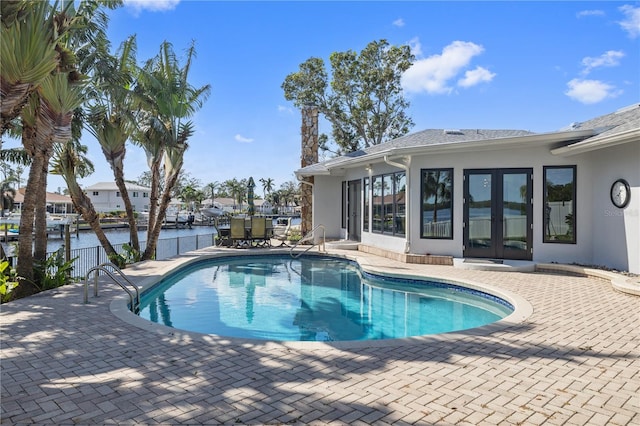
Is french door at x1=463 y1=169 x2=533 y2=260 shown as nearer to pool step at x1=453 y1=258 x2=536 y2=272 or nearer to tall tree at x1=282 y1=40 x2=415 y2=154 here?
pool step at x1=453 y1=258 x2=536 y2=272

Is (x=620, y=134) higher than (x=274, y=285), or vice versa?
(x=620, y=134)

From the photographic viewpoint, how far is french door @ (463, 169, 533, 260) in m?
10.6

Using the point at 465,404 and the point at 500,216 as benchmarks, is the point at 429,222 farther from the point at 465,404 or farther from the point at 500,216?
the point at 465,404

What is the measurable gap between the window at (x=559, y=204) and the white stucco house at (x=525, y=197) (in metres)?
0.02

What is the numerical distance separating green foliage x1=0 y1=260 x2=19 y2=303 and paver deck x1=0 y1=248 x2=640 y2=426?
164cm

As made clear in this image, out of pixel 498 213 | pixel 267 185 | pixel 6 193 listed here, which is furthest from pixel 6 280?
pixel 267 185

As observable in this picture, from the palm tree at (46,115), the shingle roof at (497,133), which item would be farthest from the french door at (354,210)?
the palm tree at (46,115)

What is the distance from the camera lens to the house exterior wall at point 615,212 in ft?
28.1

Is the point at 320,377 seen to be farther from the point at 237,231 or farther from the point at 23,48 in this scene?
the point at 237,231

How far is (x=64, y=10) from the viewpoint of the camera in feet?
21.1

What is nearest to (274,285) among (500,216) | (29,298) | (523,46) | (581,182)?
(29,298)

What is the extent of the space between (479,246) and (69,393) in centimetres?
989

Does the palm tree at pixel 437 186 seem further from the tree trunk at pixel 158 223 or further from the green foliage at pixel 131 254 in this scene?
the green foliage at pixel 131 254

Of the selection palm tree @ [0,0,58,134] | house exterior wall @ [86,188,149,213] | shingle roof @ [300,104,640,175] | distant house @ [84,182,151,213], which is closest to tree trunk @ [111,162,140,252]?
shingle roof @ [300,104,640,175]
